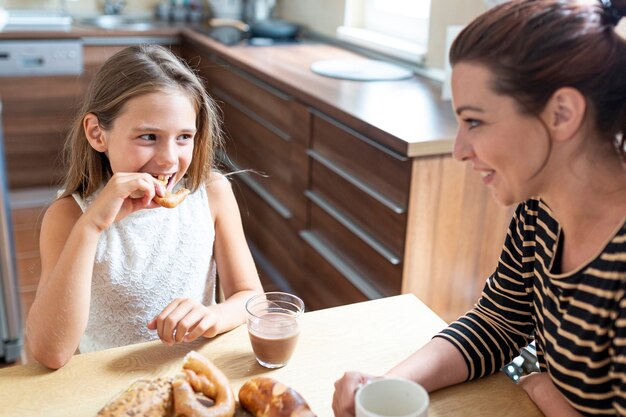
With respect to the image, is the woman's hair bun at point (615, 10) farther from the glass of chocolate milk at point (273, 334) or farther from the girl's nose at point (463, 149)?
the glass of chocolate milk at point (273, 334)

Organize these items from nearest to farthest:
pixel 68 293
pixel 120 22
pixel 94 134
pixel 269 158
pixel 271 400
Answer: pixel 271 400
pixel 68 293
pixel 94 134
pixel 269 158
pixel 120 22

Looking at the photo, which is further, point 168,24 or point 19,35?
point 168,24

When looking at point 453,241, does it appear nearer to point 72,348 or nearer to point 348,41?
point 72,348

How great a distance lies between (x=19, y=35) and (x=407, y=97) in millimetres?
2111

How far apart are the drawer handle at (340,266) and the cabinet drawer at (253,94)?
40 cm

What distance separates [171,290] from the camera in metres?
1.46

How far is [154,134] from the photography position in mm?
1311

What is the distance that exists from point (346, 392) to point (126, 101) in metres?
0.71

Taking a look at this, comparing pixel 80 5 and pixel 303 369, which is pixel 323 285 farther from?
pixel 80 5

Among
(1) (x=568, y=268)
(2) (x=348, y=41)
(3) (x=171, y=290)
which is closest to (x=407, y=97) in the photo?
(2) (x=348, y=41)

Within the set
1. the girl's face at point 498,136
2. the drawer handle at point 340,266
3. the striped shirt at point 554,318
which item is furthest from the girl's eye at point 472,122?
the drawer handle at point 340,266

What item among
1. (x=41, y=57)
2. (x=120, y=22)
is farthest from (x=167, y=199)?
(x=120, y=22)

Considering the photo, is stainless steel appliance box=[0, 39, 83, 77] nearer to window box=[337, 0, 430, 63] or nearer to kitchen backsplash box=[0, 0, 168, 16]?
kitchen backsplash box=[0, 0, 168, 16]

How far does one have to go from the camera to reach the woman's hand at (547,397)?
967 millimetres
